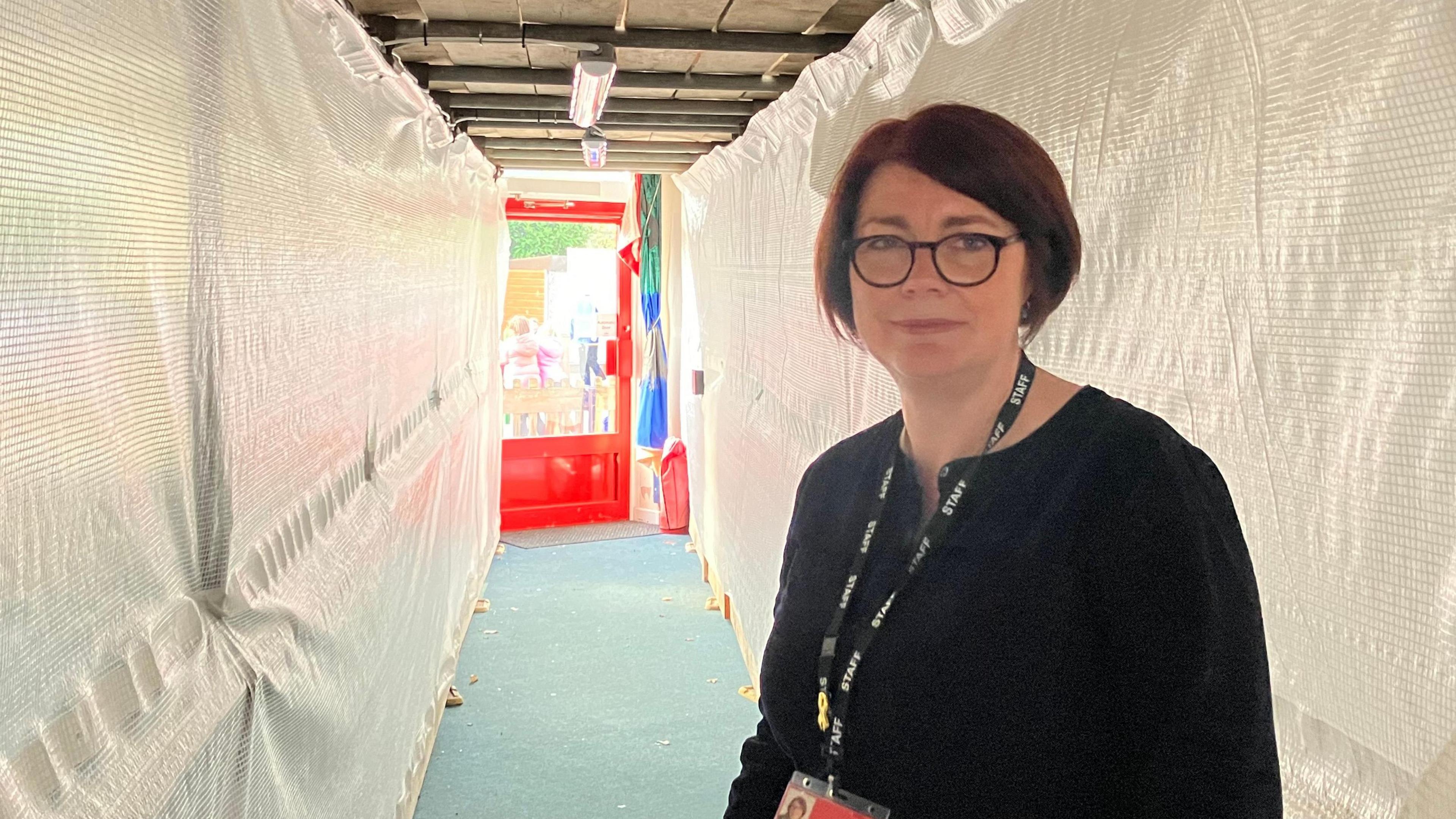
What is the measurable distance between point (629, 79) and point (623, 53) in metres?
0.27

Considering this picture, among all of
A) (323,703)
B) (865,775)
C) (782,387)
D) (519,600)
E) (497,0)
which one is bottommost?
(519,600)

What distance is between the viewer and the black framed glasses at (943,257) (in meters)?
0.96

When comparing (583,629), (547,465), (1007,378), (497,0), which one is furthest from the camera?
(547,465)

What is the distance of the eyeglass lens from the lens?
0.96 metres

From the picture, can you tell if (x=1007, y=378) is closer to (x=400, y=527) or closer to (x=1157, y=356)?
(x=1157, y=356)

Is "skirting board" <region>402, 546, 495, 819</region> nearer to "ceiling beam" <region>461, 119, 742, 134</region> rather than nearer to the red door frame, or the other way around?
the red door frame

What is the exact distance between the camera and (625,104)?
3.84m

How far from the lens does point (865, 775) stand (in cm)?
101

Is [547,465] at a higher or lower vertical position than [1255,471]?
lower

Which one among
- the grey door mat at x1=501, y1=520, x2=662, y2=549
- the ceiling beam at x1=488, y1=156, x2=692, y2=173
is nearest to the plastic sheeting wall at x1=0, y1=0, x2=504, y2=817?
the ceiling beam at x1=488, y1=156, x2=692, y2=173

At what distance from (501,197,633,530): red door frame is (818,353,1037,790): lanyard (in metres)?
5.69

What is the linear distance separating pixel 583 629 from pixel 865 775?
3.76 metres

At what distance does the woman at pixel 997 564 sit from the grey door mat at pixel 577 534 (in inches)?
206

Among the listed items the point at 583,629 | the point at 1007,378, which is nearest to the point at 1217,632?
the point at 1007,378
